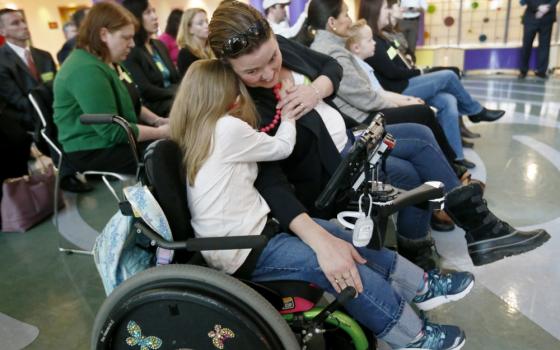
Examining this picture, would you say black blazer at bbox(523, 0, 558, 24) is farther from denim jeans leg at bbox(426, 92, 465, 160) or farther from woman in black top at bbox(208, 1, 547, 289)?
woman in black top at bbox(208, 1, 547, 289)

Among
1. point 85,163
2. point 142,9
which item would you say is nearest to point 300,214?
point 85,163

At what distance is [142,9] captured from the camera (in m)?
3.11

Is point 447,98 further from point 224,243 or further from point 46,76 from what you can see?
point 46,76

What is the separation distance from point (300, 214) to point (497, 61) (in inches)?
312

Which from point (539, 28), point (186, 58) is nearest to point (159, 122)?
point (186, 58)

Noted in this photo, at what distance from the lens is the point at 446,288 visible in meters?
1.35

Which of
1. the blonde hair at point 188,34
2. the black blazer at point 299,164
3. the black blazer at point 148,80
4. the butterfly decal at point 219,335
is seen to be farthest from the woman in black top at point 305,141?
the blonde hair at point 188,34

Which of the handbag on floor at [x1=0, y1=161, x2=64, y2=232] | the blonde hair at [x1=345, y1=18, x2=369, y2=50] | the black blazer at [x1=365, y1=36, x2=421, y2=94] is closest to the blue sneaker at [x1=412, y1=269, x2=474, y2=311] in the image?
the blonde hair at [x1=345, y1=18, x2=369, y2=50]

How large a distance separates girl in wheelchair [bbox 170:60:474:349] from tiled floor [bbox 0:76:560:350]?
413 mm

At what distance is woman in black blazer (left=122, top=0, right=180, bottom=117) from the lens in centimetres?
296

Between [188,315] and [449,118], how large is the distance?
7.71 feet

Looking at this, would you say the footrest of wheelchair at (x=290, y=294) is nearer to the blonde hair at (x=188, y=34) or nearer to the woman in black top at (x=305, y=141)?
the woman in black top at (x=305, y=141)

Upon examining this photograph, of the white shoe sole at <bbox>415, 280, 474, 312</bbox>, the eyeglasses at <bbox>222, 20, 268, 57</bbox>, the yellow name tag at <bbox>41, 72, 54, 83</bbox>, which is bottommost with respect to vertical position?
the white shoe sole at <bbox>415, 280, 474, 312</bbox>

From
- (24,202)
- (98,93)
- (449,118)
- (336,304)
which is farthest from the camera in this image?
(449,118)
